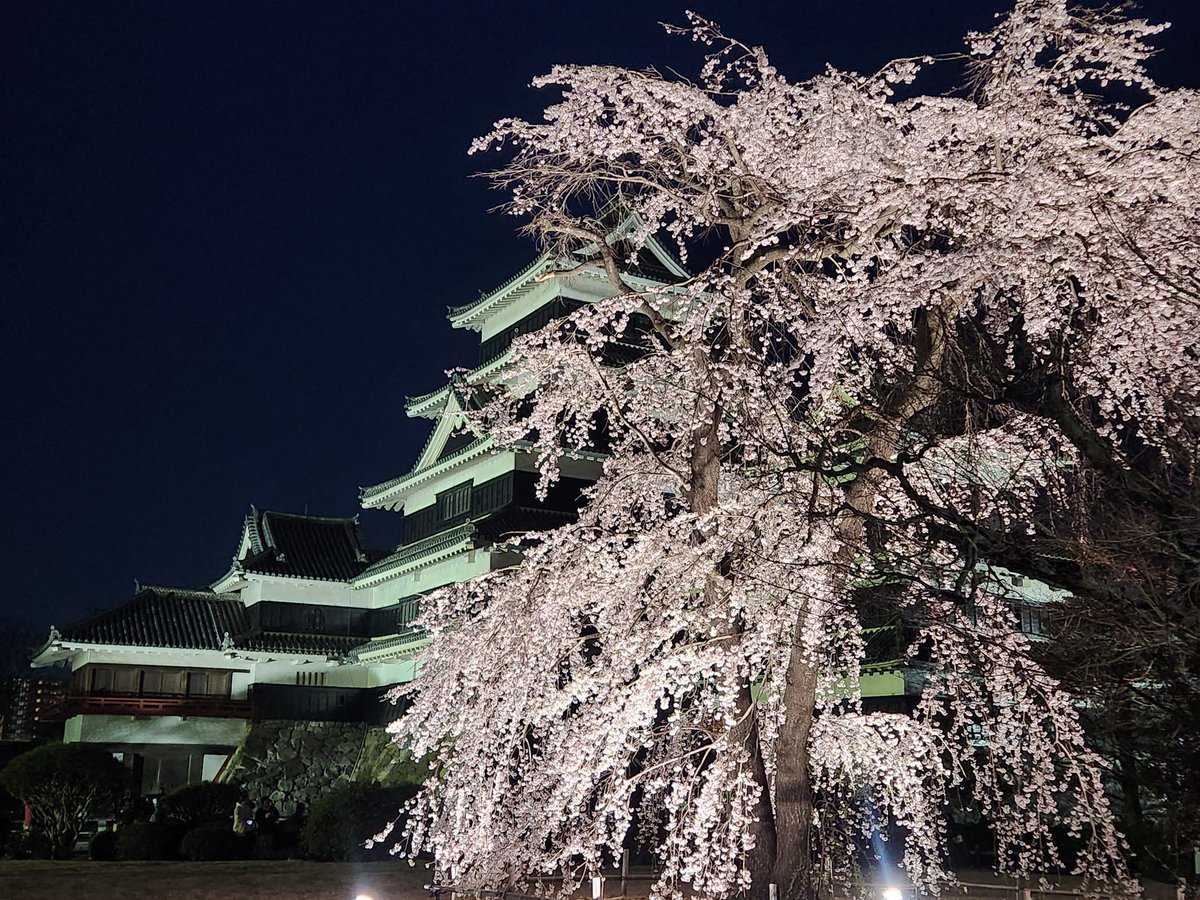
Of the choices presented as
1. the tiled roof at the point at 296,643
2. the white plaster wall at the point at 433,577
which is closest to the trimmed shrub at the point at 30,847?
the tiled roof at the point at 296,643

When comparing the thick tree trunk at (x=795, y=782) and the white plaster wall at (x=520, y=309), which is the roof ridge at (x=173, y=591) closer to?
the white plaster wall at (x=520, y=309)

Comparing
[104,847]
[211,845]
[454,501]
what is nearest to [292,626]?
[454,501]

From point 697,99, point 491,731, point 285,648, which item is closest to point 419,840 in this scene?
point 491,731

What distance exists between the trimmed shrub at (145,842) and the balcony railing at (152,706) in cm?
987

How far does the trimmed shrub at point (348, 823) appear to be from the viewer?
20.0 meters

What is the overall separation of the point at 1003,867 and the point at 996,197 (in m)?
6.11

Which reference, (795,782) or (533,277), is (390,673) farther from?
(795,782)

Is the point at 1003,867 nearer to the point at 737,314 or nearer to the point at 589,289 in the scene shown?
the point at 737,314

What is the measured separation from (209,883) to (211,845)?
14.0 feet

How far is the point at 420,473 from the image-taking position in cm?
2953

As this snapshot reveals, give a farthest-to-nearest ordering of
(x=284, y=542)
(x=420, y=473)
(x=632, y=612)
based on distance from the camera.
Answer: (x=284, y=542) < (x=420, y=473) < (x=632, y=612)

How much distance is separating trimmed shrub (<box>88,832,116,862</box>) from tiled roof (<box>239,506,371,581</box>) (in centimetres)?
1064

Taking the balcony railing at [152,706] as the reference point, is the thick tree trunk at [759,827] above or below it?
below

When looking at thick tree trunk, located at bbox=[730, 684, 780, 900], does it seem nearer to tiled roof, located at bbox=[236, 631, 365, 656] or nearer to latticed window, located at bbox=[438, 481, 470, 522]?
latticed window, located at bbox=[438, 481, 470, 522]
